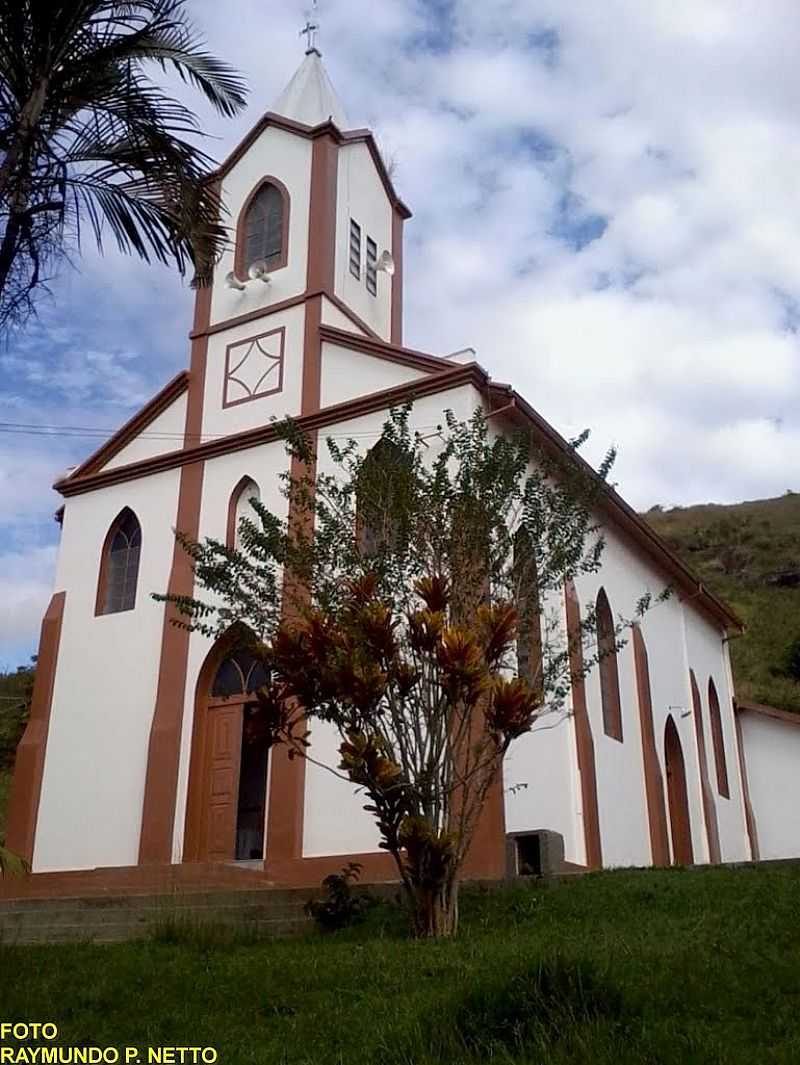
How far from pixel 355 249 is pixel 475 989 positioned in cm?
1454

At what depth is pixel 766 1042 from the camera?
210 inches

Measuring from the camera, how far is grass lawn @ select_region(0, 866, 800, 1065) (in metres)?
5.39

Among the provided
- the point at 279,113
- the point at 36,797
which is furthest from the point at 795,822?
the point at 279,113

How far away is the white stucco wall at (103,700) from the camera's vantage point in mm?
15656

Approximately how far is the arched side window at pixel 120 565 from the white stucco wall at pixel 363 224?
15.4ft

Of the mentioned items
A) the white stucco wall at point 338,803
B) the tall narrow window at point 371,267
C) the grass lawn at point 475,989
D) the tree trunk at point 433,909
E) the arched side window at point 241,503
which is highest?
the tall narrow window at point 371,267

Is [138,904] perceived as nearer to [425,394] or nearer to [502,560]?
[502,560]

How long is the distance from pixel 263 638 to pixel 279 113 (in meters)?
11.9

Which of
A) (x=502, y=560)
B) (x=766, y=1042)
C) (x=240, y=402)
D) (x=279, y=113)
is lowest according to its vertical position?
(x=766, y=1042)

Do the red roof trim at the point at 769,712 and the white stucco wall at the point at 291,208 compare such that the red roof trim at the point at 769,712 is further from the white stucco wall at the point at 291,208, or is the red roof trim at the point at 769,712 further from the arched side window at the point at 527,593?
the arched side window at the point at 527,593

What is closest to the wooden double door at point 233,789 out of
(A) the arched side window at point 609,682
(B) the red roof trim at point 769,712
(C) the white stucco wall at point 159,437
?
(C) the white stucco wall at point 159,437

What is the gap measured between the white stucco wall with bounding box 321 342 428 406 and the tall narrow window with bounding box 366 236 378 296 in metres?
2.55

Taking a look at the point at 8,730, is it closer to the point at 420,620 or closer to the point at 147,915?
the point at 147,915

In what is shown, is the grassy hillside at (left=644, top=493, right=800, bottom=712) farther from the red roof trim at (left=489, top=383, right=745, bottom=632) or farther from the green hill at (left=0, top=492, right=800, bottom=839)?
the red roof trim at (left=489, top=383, right=745, bottom=632)
